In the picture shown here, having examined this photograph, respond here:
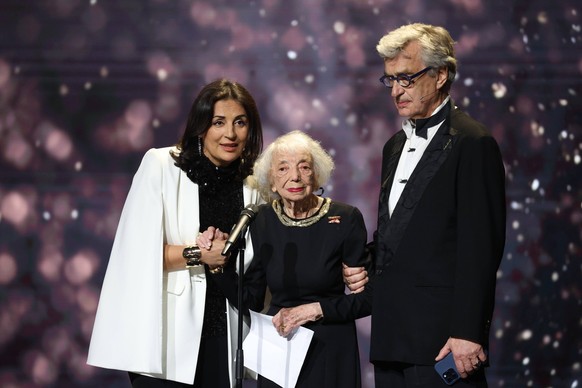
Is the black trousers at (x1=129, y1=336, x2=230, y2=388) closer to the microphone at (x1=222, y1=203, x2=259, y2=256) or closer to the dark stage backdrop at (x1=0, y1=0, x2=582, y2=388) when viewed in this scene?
the microphone at (x1=222, y1=203, x2=259, y2=256)

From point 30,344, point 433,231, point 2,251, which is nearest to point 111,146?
point 2,251

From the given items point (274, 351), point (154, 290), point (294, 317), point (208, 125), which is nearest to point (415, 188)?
point (294, 317)

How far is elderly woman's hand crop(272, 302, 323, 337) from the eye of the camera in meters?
2.95

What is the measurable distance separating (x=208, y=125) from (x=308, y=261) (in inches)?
25.4

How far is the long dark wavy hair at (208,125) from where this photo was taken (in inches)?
126

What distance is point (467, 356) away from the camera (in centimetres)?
245

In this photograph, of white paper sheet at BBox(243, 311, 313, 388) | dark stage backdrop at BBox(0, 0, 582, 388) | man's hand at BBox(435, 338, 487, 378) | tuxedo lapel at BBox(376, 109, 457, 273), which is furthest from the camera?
dark stage backdrop at BBox(0, 0, 582, 388)

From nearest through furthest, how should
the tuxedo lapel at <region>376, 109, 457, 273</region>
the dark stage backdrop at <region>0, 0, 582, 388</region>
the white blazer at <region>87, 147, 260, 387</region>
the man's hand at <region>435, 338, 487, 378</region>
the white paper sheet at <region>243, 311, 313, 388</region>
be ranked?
1. the man's hand at <region>435, 338, 487, 378</region>
2. the tuxedo lapel at <region>376, 109, 457, 273</region>
3. the white paper sheet at <region>243, 311, 313, 388</region>
4. the white blazer at <region>87, 147, 260, 387</region>
5. the dark stage backdrop at <region>0, 0, 582, 388</region>

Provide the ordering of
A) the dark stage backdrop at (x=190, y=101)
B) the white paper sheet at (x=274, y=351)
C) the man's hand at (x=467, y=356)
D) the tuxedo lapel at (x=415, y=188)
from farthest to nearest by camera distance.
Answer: the dark stage backdrop at (x=190, y=101) → the white paper sheet at (x=274, y=351) → the tuxedo lapel at (x=415, y=188) → the man's hand at (x=467, y=356)

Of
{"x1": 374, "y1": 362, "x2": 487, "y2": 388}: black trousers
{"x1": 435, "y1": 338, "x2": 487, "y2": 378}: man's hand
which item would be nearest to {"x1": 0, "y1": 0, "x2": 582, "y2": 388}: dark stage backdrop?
{"x1": 374, "y1": 362, "x2": 487, "y2": 388}: black trousers

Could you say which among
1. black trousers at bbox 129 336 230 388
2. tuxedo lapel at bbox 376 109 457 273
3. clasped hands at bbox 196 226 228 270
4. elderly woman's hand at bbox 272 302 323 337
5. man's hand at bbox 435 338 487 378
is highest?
tuxedo lapel at bbox 376 109 457 273

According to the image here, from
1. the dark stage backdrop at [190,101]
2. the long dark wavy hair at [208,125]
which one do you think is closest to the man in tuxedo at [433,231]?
the long dark wavy hair at [208,125]

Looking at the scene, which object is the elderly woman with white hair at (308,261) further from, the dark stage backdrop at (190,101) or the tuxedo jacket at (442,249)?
the dark stage backdrop at (190,101)

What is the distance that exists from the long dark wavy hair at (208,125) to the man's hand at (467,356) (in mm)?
1157
